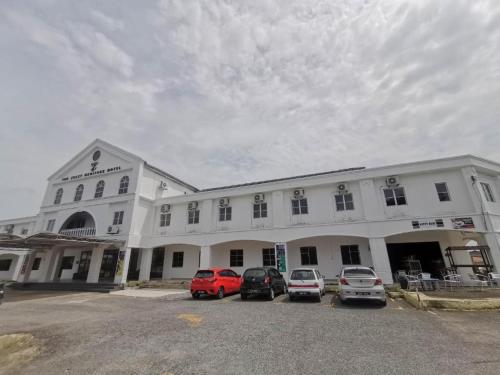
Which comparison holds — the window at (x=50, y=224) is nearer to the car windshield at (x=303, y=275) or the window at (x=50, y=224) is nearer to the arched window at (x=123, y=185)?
the arched window at (x=123, y=185)

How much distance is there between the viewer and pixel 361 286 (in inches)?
379

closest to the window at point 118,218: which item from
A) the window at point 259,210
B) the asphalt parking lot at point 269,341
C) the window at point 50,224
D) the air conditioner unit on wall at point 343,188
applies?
the window at point 50,224

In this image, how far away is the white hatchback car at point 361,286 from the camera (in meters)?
9.39

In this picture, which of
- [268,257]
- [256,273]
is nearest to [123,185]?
[268,257]

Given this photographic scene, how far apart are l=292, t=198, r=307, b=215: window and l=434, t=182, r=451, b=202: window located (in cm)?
838

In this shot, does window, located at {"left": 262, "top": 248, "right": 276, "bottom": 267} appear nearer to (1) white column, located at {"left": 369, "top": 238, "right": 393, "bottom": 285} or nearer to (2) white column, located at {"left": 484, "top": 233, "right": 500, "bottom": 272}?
(1) white column, located at {"left": 369, "top": 238, "right": 393, "bottom": 285}

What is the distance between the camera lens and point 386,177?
1616cm

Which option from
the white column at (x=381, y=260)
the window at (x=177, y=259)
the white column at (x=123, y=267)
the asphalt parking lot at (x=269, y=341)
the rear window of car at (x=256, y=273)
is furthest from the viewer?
the window at (x=177, y=259)

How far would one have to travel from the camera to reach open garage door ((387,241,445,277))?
1602cm

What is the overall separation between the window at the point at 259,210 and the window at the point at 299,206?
236 cm

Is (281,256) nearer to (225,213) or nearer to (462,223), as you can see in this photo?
(225,213)

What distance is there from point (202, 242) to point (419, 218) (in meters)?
15.5

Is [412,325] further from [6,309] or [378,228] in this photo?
[6,309]

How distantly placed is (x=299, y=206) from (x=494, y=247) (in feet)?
36.2
